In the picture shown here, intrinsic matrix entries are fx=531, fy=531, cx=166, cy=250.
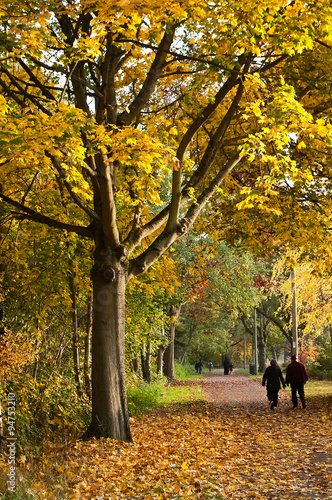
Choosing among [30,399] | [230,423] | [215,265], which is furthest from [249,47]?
[215,265]

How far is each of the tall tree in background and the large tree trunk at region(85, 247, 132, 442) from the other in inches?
0.7

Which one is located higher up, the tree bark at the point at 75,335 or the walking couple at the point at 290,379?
the tree bark at the point at 75,335

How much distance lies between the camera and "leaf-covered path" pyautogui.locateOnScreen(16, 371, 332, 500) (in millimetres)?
6480

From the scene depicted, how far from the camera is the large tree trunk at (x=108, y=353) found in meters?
9.48

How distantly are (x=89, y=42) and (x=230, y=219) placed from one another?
8.92 m

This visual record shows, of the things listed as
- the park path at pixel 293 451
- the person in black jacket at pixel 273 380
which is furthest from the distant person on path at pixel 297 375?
the park path at pixel 293 451

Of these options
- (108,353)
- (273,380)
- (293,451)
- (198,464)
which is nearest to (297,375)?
(273,380)

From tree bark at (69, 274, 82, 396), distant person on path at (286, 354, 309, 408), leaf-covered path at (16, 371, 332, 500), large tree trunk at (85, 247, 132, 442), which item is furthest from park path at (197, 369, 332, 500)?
tree bark at (69, 274, 82, 396)

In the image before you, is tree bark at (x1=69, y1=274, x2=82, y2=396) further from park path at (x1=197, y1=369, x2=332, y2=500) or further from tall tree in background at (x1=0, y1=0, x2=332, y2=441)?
park path at (x1=197, y1=369, x2=332, y2=500)

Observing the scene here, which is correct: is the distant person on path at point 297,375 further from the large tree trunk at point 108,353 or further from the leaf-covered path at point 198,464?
the large tree trunk at point 108,353

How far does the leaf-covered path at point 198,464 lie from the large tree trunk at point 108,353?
44cm

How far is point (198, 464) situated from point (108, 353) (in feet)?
8.34

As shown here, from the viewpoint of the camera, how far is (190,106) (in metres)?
10.7

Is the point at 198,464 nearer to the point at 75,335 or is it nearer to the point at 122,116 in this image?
the point at 75,335
